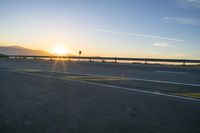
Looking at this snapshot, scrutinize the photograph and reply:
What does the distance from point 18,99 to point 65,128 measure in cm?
303

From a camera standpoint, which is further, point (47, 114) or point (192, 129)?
point (47, 114)

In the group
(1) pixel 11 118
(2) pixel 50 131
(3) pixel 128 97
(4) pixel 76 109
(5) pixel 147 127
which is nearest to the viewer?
(2) pixel 50 131

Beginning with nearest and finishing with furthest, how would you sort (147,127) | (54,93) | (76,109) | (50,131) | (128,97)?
(50,131), (147,127), (76,109), (128,97), (54,93)

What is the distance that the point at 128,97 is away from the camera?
25.6ft

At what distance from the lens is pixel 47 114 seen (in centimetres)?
561

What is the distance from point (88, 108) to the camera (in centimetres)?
625

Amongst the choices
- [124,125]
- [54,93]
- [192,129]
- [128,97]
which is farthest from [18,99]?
[192,129]

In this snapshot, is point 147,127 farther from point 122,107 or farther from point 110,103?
point 110,103

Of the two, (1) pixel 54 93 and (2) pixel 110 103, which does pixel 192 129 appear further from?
→ (1) pixel 54 93

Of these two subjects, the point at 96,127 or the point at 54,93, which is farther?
the point at 54,93

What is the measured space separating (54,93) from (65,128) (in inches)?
150

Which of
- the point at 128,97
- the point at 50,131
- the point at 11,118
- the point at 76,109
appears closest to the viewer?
the point at 50,131

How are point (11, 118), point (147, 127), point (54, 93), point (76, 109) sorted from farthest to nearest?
point (54, 93), point (76, 109), point (11, 118), point (147, 127)

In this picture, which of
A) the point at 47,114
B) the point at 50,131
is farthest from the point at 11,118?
the point at 50,131
